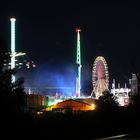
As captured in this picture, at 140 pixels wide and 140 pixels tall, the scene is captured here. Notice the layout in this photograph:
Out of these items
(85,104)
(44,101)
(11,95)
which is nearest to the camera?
(11,95)

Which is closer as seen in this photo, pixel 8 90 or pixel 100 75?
pixel 8 90

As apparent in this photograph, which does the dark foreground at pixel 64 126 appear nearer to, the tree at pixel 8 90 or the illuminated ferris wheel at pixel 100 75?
the tree at pixel 8 90

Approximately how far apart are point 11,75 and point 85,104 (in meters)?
41.5

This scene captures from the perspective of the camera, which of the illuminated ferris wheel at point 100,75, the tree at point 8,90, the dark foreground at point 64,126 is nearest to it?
the dark foreground at point 64,126

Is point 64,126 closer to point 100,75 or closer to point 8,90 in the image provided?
point 8,90

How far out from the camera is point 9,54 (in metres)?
28.2

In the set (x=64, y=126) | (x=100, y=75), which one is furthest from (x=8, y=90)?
(x=100, y=75)

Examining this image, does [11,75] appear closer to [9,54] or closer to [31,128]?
[9,54]

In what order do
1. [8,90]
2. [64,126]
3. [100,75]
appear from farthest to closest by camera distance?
[100,75], [64,126], [8,90]

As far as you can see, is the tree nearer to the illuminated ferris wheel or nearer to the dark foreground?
the dark foreground

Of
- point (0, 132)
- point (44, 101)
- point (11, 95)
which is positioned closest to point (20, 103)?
point (11, 95)

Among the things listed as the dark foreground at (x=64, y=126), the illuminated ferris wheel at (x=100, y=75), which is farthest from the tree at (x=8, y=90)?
the illuminated ferris wheel at (x=100, y=75)

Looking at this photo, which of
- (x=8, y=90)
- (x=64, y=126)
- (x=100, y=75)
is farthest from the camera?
(x=100, y=75)

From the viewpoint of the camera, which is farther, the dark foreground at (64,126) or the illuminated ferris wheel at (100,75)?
the illuminated ferris wheel at (100,75)
